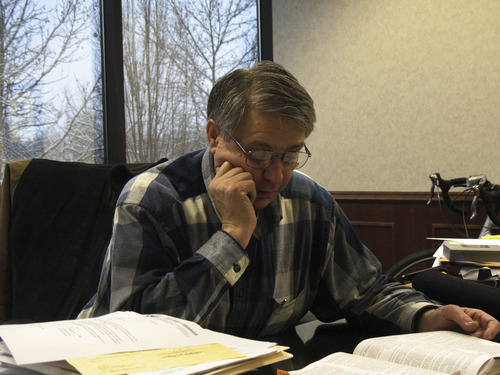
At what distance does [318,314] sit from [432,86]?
2.49 metres

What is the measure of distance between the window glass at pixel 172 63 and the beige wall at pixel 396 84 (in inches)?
21.7

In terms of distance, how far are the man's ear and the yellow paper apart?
2.07ft

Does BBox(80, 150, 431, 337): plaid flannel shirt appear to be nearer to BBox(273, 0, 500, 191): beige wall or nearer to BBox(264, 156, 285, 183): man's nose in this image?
BBox(264, 156, 285, 183): man's nose

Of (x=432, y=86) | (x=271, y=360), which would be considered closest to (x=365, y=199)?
(x=432, y=86)

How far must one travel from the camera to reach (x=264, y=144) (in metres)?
1.12

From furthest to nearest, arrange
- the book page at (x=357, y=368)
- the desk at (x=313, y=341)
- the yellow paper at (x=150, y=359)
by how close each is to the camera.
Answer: the desk at (x=313, y=341) → the book page at (x=357, y=368) → the yellow paper at (x=150, y=359)

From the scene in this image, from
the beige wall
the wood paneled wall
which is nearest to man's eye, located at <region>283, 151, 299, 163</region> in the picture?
the wood paneled wall

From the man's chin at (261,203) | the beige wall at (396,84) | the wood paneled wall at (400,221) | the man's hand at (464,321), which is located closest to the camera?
the man's hand at (464,321)

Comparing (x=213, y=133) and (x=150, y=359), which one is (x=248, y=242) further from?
(x=150, y=359)

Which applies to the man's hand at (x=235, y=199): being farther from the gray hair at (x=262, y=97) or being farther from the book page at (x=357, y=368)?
the book page at (x=357, y=368)

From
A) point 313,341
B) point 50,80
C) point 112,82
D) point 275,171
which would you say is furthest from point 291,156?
point 112,82

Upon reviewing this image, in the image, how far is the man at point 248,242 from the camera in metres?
0.99

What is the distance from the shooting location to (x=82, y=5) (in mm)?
2963

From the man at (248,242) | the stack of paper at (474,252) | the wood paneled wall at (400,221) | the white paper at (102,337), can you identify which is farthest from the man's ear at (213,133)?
the wood paneled wall at (400,221)
